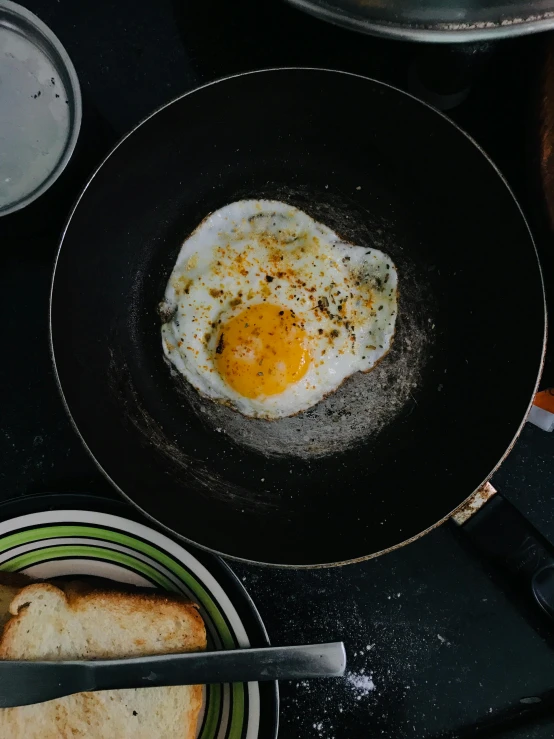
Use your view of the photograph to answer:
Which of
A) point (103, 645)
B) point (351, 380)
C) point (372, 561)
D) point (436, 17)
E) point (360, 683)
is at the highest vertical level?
point (436, 17)

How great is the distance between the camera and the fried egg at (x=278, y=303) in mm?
1494

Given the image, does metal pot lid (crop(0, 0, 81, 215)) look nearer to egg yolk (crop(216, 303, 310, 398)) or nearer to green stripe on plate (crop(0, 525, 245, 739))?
Answer: egg yolk (crop(216, 303, 310, 398))

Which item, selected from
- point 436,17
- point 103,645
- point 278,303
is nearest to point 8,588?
point 103,645

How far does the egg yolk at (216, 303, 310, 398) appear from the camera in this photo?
1466 mm

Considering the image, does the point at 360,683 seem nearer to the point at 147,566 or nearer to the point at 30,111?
the point at 147,566

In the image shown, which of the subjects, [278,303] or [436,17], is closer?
[436,17]

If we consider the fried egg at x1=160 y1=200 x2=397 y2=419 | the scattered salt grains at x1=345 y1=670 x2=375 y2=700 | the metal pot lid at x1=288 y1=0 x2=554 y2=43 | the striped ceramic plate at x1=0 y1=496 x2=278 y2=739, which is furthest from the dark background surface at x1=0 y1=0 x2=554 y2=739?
the metal pot lid at x1=288 y1=0 x2=554 y2=43

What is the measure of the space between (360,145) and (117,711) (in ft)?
4.97

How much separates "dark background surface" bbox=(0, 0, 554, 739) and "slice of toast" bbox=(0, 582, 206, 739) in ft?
0.74

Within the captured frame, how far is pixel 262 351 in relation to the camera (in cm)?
147

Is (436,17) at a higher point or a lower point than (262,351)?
higher

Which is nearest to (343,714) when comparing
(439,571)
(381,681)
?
(381,681)

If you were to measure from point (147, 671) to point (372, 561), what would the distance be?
24.4 inches

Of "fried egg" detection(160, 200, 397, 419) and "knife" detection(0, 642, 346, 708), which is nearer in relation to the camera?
"knife" detection(0, 642, 346, 708)
